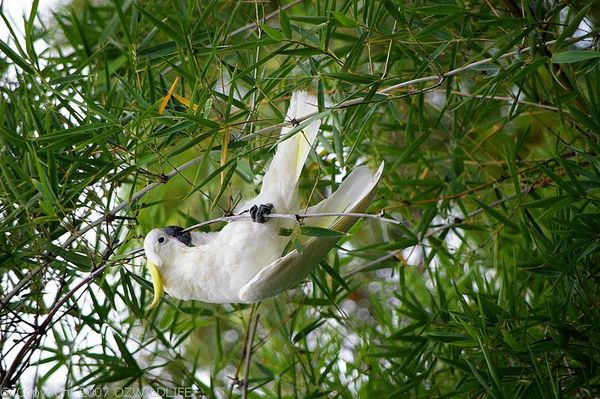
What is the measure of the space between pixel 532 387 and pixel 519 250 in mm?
330

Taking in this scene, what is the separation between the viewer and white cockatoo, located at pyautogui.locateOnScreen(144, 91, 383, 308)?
2.77 ft

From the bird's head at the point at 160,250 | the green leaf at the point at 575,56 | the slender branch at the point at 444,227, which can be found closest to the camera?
the green leaf at the point at 575,56

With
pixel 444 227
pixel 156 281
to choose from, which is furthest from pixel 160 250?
pixel 444 227

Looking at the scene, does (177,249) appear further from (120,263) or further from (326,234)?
(326,234)

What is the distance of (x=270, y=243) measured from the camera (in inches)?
34.5

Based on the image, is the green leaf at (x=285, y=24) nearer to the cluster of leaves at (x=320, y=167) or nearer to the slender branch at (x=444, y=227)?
the cluster of leaves at (x=320, y=167)

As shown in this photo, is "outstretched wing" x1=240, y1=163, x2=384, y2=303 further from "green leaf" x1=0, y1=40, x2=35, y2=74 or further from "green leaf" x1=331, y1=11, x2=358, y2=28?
"green leaf" x1=0, y1=40, x2=35, y2=74

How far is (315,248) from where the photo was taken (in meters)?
0.85

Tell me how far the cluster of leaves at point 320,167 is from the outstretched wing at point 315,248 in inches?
1.4

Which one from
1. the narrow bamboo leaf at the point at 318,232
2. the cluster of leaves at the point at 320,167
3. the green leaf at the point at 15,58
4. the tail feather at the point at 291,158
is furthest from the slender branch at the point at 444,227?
the green leaf at the point at 15,58

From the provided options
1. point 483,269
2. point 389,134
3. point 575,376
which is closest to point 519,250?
point 483,269

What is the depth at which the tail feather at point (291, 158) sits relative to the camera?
917 millimetres

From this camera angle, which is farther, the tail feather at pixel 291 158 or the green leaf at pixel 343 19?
the tail feather at pixel 291 158

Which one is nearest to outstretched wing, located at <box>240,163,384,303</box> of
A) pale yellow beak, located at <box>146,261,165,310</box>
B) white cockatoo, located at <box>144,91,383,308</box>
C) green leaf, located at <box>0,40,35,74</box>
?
white cockatoo, located at <box>144,91,383,308</box>
